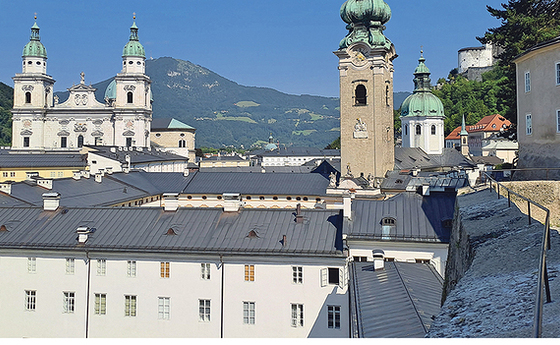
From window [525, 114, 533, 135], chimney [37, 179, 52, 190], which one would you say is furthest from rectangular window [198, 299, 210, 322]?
chimney [37, 179, 52, 190]

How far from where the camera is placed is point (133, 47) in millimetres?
91625

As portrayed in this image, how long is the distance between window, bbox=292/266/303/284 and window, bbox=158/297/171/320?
17.3 feet

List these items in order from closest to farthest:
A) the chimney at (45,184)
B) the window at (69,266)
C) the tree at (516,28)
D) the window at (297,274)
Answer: the window at (297,274)
the window at (69,266)
the tree at (516,28)
the chimney at (45,184)

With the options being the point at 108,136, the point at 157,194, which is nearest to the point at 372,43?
the point at 157,194

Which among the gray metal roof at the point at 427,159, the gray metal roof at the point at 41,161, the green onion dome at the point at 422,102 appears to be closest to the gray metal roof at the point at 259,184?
the gray metal roof at the point at 427,159

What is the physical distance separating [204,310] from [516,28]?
23.8 m

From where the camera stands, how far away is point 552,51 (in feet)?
65.0

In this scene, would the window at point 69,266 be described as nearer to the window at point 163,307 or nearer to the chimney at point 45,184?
the window at point 163,307

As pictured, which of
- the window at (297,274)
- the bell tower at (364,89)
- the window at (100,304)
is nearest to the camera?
the window at (297,274)

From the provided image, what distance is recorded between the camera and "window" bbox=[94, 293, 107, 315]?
73.4 ft

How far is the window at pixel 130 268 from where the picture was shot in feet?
75.0

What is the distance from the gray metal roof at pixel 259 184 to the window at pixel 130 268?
81.3 feet

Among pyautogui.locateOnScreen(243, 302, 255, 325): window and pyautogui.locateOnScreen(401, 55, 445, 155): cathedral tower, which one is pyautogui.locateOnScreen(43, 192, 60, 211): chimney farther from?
pyautogui.locateOnScreen(401, 55, 445, 155): cathedral tower

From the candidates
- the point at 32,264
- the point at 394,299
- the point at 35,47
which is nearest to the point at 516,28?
the point at 394,299
